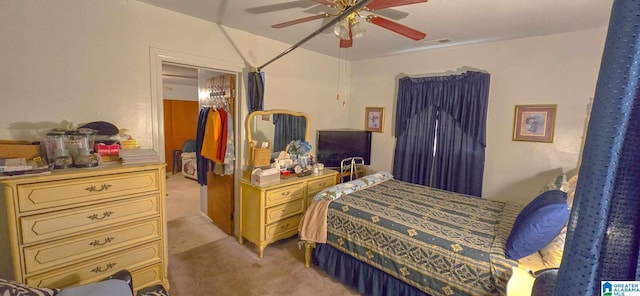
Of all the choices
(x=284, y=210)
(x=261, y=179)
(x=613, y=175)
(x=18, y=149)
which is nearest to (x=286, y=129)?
(x=261, y=179)

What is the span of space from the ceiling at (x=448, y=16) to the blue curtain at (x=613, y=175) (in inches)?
79.5

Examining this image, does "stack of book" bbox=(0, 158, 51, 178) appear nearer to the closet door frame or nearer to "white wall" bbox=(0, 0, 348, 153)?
"white wall" bbox=(0, 0, 348, 153)

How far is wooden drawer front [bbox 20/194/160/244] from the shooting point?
151cm

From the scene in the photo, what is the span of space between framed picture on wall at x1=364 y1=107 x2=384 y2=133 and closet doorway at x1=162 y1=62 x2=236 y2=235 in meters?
2.05

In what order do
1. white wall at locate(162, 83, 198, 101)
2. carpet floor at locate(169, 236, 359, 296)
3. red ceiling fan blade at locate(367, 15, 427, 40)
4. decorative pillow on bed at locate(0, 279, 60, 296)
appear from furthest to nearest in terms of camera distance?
white wall at locate(162, 83, 198, 101)
carpet floor at locate(169, 236, 359, 296)
red ceiling fan blade at locate(367, 15, 427, 40)
decorative pillow on bed at locate(0, 279, 60, 296)

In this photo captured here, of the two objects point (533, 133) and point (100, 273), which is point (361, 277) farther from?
point (533, 133)

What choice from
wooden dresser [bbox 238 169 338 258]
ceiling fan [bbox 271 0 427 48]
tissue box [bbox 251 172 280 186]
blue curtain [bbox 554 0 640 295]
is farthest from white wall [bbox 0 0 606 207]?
blue curtain [bbox 554 0 640 295]

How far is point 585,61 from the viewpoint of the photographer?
2520 mm

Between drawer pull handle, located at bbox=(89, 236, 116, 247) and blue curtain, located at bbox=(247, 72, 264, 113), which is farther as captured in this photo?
blue curtain, located at bbox=(247, 72, 264, 113)

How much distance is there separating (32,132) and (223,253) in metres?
1.82

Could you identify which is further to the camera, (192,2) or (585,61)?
(585,61)

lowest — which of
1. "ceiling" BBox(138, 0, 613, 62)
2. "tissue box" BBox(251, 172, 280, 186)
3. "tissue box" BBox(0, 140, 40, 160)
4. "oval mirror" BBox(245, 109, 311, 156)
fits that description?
"tissue box" BBox(251, 172, 280, 186)

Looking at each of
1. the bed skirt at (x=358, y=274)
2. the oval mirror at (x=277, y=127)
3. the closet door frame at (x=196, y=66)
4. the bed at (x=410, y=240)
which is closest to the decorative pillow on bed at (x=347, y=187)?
the bed at (x=410, y=240)

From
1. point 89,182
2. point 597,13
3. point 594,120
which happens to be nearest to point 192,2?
point 89,182
